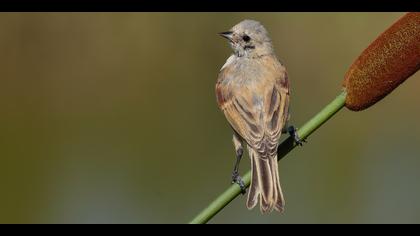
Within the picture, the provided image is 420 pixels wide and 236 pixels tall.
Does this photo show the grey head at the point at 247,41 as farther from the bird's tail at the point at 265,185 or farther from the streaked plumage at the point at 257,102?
the bird's tail at the point at 265,185

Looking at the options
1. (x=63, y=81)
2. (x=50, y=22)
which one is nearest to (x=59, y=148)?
(x=63, y=81)

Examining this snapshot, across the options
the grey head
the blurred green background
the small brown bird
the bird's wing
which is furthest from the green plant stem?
the blurred green background

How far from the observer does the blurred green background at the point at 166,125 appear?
9.35 meters

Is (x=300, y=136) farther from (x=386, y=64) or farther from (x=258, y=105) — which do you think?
(x=258, y=105)

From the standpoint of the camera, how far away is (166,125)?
10.5 meters

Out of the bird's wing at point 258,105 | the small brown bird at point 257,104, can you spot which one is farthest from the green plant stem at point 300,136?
the bird's wing at point 258,105

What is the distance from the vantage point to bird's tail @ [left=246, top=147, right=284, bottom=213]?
5.20 m

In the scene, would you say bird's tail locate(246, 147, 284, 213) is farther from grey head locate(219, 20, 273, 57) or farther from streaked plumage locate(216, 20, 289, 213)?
grey head locate(219, 20, 273, 57)

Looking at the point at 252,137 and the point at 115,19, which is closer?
the point at 252,137

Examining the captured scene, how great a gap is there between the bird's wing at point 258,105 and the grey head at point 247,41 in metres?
0.30
